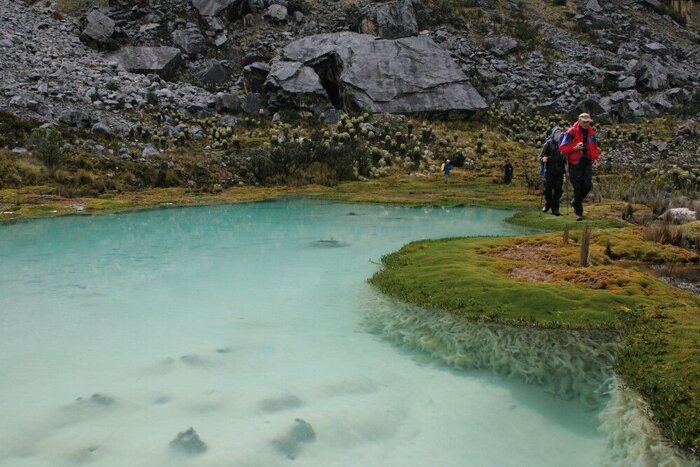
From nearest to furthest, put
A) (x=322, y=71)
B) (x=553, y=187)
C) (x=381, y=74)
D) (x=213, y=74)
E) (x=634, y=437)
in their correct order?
(x=634, y=437) < (x=553, y=187) < (x=213, y=74) < (x=381, y=74) < (x=322, y=71)

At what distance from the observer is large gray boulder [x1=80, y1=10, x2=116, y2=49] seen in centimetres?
4219

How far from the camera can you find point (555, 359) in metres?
5.90

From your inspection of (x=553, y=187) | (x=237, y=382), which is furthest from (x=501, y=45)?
(x=237, y=382)

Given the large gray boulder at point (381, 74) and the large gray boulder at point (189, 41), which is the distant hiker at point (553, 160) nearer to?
the large gray boulder at point (381, 74)

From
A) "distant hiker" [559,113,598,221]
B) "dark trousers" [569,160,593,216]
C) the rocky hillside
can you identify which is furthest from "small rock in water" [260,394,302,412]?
Answer: the rocky hillside

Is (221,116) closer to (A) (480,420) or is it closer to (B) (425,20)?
(B) (425,20)

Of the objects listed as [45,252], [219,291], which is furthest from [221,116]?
[219,291]

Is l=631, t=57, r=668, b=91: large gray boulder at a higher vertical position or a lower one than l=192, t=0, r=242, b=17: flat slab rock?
lower

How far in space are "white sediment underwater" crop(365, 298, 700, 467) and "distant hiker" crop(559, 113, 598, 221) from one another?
18.8ft

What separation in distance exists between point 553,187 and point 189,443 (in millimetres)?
11177

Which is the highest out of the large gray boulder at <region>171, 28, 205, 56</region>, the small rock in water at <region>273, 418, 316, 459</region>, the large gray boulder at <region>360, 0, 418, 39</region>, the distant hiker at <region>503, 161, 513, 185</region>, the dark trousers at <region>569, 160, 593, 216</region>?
the large gray boulder at <region>360, 0, 418, 39</region>

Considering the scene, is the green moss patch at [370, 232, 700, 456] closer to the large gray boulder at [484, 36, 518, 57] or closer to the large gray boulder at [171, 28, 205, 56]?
the large gray boulder at [171, 28, 205, 56]

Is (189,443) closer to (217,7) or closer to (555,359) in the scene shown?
(555,359)

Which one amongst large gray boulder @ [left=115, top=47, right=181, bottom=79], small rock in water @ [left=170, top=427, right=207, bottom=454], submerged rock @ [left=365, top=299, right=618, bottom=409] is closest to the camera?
small rock in water @ [left=170, top=427, right=207, bottom=454]
